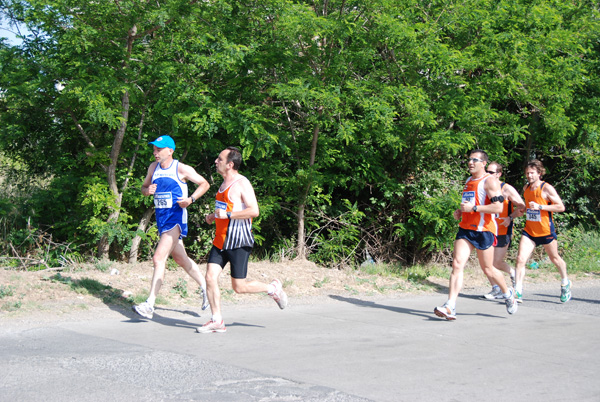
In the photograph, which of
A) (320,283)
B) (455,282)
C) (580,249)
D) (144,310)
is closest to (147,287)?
(144,310)

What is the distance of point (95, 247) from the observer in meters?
10.7

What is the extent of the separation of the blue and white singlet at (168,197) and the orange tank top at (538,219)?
5.14 m

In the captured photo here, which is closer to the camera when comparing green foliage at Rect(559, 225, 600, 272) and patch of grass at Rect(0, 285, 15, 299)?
patch of grass at Rect(0, 285, 15, 299)

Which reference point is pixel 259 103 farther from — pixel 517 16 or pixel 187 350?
pixel 187 350

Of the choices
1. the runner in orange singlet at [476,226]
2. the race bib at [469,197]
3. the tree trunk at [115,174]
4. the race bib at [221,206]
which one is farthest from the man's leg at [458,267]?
the tree trunk at [115,174]

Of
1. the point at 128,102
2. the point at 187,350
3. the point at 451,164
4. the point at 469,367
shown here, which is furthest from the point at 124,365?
the point at 451,164

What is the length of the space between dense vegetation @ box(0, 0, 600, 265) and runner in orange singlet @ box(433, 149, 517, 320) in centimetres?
259

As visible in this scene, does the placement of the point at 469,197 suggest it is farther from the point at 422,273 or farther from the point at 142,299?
the point at 142,299

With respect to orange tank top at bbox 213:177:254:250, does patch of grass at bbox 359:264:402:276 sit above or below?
below

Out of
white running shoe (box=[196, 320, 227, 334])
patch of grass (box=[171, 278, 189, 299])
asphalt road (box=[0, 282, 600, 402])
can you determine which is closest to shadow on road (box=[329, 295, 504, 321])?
asphalt road (box=[0, 282, 600, 402])

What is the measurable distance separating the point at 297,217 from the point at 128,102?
3666mm

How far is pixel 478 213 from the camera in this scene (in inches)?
291

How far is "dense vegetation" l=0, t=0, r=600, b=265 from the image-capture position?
30.7ft

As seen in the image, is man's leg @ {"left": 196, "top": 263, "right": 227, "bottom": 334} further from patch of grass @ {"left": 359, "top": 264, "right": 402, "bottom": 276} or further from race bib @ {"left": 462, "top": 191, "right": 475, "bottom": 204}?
patch of grass @ {"left": 359, "top": 264, "right": 402, "bottom": 276}
